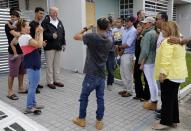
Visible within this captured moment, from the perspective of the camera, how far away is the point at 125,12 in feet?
42.3

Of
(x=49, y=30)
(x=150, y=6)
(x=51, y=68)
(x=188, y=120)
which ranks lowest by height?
(x=188, y=120)

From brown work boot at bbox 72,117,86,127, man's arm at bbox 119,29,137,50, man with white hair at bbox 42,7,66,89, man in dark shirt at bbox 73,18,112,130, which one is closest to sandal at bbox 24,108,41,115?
brown work boot at bbox 72,117,86,127

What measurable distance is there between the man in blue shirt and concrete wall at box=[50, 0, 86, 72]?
2450 mm

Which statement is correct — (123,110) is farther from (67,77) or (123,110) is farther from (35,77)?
(67,77)

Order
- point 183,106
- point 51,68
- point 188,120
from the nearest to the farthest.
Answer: point 188,120, point 183,106, point 51,68

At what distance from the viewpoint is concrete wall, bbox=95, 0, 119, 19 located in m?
12.0

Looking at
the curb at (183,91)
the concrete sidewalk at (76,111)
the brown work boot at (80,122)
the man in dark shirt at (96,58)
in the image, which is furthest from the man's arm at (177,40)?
the curb at (183,91)

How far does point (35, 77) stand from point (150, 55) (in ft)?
7.41

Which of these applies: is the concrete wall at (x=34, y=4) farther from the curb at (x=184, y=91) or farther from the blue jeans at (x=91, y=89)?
the blue jeans at (x=91, y=89)

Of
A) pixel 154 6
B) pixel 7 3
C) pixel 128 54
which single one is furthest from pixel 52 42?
pixel 154 6

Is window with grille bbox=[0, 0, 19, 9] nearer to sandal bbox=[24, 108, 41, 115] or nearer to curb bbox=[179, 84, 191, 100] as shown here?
sandal bbox=[24, 108, 41, 115]

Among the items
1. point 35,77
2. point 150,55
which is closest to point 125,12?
point 150,55

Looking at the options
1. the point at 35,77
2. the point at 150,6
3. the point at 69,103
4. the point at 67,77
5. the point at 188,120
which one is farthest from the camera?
the point at 150,6

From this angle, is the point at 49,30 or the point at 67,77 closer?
the point at 49,30
